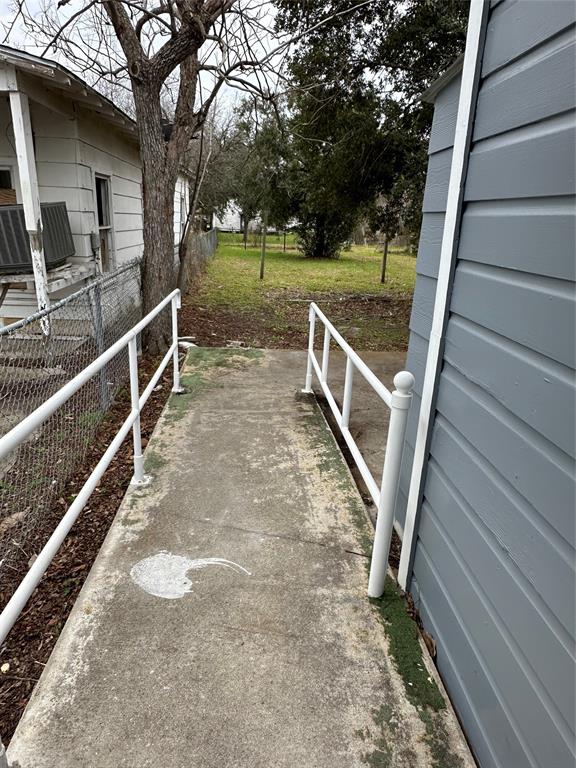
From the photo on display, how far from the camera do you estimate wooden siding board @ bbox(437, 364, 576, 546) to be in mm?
1179

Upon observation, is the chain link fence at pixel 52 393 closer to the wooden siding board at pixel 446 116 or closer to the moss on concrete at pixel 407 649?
the moss on concrete at pixel 407 649

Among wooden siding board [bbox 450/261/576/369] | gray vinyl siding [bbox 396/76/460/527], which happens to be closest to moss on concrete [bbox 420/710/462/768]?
gray vinyl siding [bbox 396/76/460/527]

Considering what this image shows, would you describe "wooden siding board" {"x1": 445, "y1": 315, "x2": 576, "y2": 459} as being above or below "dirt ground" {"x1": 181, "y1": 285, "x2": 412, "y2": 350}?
above

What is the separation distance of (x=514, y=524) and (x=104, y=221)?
781 centimetres

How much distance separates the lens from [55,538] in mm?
1818

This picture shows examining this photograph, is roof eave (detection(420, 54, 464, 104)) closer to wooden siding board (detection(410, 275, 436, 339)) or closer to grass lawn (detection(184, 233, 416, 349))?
wooden siding board (detection(410, 275, 436, 339))

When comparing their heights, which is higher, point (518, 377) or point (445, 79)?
point (445, 79)

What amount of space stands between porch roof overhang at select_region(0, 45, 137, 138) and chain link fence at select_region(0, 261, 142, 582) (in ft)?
5.96

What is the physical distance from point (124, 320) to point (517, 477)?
5.13 m

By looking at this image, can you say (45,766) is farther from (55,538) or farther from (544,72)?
(544,72)

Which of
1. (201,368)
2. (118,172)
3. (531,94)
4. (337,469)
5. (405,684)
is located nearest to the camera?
(531,94)

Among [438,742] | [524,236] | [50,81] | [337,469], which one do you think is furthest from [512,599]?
[50,81]

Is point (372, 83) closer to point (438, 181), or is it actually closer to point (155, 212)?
point (155, 212)

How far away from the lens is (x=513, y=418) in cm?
143
